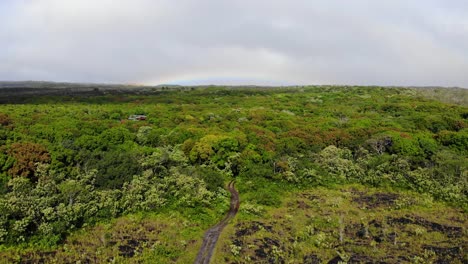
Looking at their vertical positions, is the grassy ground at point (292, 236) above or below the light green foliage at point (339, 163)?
below

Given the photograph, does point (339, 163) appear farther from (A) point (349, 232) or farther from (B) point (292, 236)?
(B) point (292, 236)

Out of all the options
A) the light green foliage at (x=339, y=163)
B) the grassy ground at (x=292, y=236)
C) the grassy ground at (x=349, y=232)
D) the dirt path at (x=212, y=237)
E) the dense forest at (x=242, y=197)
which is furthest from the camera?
the light green foliage at (x=339, y=163)

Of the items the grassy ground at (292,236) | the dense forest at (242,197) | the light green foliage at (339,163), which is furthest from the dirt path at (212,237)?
the light green foliage at (339,163)

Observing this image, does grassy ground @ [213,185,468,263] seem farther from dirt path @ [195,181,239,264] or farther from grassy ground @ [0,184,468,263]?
dirt path @ [195,181,239,264]

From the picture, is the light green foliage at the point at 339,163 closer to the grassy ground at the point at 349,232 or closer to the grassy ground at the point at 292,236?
the grassy ground at the point at 349,232

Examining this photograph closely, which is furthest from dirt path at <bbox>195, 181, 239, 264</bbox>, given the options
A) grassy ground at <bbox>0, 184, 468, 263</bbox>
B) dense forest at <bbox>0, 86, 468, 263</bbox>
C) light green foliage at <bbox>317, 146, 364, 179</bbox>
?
light green foliage at <bbox>317, 146, 364, 179</bbox>

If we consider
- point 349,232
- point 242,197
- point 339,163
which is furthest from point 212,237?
point 339,163
